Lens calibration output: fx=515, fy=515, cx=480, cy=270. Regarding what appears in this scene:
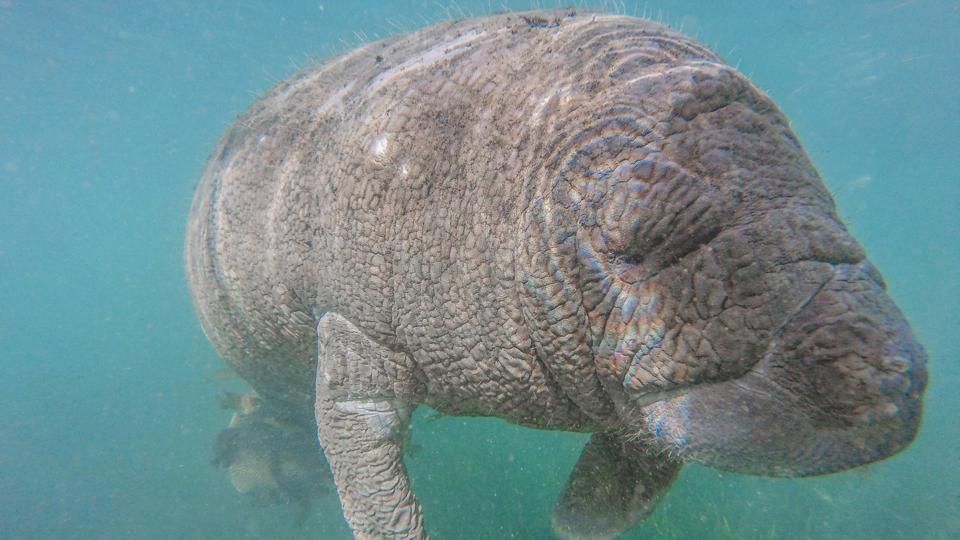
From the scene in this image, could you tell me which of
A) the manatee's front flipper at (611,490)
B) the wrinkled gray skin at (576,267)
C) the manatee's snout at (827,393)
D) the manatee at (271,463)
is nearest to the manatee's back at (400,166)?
the wrinkled gray skin at (576,267)

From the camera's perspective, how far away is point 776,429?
4.39 ft

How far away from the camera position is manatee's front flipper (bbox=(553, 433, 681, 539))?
2531mm

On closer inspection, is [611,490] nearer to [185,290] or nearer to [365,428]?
[365,428]

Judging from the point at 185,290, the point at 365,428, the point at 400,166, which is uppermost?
the point at 185,290

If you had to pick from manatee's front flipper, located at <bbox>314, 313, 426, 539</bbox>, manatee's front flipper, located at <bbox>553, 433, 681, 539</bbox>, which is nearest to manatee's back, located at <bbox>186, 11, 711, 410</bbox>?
manatee's front flipper, located at <bbox>314, 313, 426, 539</bbox>

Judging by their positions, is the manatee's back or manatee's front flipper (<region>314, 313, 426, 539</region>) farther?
manatee's front flipper (<region>314, 313, 426, 539</region>)

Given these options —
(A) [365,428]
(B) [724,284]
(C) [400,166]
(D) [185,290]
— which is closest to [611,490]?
(A) [365,428]

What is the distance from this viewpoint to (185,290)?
38.3 m

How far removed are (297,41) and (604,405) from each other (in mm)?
43891

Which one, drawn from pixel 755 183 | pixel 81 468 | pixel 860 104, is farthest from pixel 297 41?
pixel 860 104

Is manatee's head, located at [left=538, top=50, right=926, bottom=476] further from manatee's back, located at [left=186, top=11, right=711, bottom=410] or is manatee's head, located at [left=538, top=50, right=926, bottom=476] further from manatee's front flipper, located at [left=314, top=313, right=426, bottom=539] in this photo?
manatee's front flipper, located at [left=314, top=313, right=426, bottom=539]

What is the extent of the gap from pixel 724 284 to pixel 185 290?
142ft

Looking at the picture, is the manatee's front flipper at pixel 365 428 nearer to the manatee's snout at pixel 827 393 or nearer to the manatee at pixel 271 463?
the manatee's snout at pixel 827 393

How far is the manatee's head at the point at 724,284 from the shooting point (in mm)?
1265
